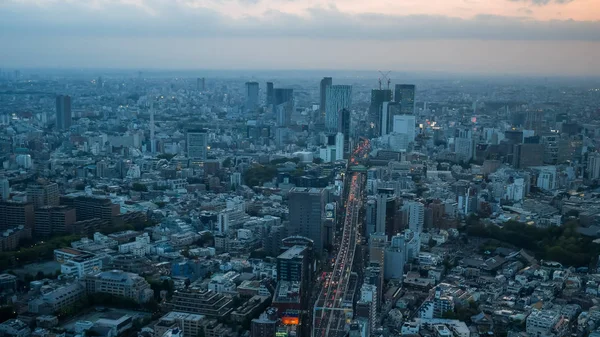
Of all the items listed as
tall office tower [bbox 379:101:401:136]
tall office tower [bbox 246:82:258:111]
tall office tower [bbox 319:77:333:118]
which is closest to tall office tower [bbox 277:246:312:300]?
tall office tower [bbox 379:101:401:136]

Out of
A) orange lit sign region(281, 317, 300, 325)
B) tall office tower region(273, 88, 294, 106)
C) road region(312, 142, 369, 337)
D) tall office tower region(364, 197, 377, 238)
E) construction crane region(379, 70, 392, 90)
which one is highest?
construction crane region(379, 70, 392, 90)

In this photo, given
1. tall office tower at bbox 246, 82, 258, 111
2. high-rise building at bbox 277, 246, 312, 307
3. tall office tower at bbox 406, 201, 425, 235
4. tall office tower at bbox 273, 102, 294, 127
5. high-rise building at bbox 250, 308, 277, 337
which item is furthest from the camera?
tall office tower at bbox 246, 82, 258, 111

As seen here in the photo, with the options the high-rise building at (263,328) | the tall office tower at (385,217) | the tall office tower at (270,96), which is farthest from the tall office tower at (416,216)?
the tall office tower at (270,96)

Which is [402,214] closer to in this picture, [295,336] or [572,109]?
[295,336]

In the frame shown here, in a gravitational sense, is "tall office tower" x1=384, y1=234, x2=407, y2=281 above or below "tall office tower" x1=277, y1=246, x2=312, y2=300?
below

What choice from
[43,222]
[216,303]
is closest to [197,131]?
[43,222]

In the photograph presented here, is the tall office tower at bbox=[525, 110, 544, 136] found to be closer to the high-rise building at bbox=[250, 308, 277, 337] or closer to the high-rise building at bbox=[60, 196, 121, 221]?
the high-rise building at bbox=[60, 196, 121, 221]

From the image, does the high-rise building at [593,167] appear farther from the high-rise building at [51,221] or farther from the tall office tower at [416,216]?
the high-rise building at [51,221]
